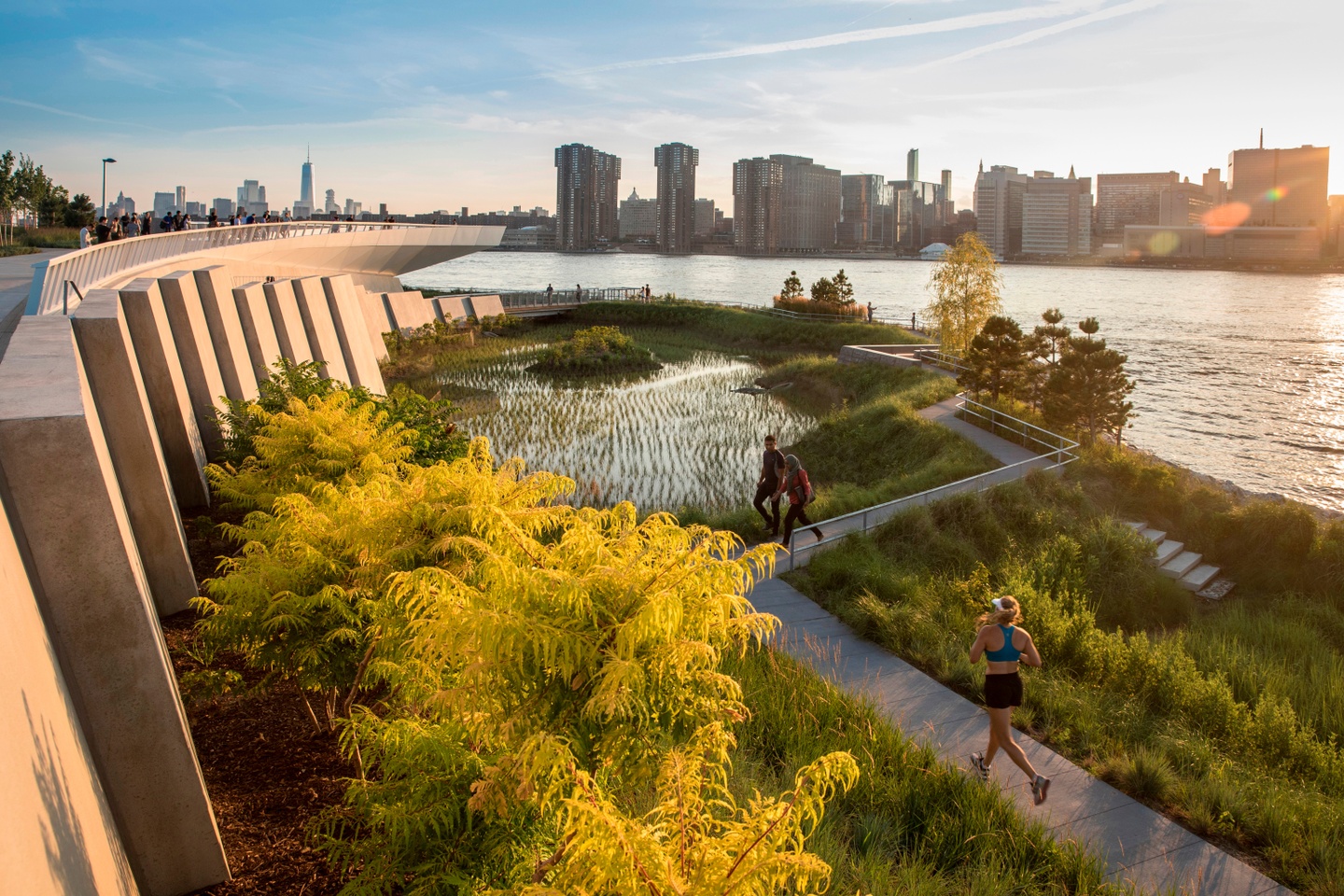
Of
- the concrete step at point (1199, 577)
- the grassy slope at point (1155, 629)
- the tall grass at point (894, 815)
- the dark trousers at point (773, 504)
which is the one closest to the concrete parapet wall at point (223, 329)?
the dark trousers at point (773, 504)

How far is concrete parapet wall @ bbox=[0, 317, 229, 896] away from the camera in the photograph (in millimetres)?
6012

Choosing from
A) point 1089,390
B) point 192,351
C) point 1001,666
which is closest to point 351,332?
point 192,351

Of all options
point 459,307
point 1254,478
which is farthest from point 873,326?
point 459,307

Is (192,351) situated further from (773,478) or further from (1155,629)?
(1155,629)

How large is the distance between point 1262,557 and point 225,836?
1648 centimetres

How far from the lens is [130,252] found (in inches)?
691

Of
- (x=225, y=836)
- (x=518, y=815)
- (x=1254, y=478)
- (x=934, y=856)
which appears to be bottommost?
(x=1254, y=478)

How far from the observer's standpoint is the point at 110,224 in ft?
83.4

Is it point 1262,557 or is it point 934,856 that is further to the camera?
point 1262,557

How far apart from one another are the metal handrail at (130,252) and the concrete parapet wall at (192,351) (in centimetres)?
110

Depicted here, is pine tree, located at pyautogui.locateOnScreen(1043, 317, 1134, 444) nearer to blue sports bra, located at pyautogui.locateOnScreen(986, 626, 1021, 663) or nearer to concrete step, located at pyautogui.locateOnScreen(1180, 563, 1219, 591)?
concrete step, located at pyautogui.locateOnScreen(1180, 563, 1219, 591)

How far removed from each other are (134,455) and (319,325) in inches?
524

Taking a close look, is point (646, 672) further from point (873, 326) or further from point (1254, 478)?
point (873, 326)

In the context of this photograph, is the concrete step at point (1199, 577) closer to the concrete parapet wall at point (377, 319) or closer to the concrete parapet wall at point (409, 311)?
the concrete parapet wall at point (377, 319)
